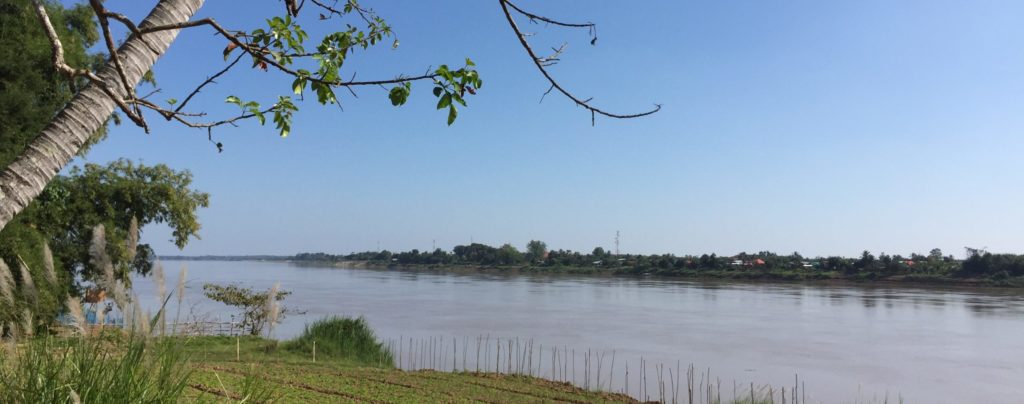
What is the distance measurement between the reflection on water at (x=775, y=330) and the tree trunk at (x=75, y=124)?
9307mm

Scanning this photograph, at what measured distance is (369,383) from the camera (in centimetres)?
941

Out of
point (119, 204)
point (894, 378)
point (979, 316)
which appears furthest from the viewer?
point (979, 316)

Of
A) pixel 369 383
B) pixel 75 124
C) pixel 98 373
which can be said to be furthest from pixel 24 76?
pixel 75 124

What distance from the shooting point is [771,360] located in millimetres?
20812

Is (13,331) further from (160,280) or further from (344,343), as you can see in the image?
(344,343)

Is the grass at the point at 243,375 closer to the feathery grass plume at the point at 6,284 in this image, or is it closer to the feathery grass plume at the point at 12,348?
the feathery grass plume at the point at 12,348

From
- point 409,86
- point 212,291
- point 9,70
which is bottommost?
point 212,291

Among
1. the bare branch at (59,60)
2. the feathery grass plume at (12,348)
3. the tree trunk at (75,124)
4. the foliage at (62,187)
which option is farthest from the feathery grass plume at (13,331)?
the foliage at (62,187)

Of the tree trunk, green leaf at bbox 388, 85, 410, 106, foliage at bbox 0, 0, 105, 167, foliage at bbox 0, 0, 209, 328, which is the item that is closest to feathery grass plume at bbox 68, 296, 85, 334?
the tree trunk

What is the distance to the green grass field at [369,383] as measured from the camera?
772 cm

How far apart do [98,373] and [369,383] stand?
7052 mm

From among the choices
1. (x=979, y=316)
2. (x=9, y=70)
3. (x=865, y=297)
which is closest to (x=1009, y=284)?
(x=865, y=297)

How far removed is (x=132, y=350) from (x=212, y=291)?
59.2ft

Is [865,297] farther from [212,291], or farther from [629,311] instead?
[212,291]
